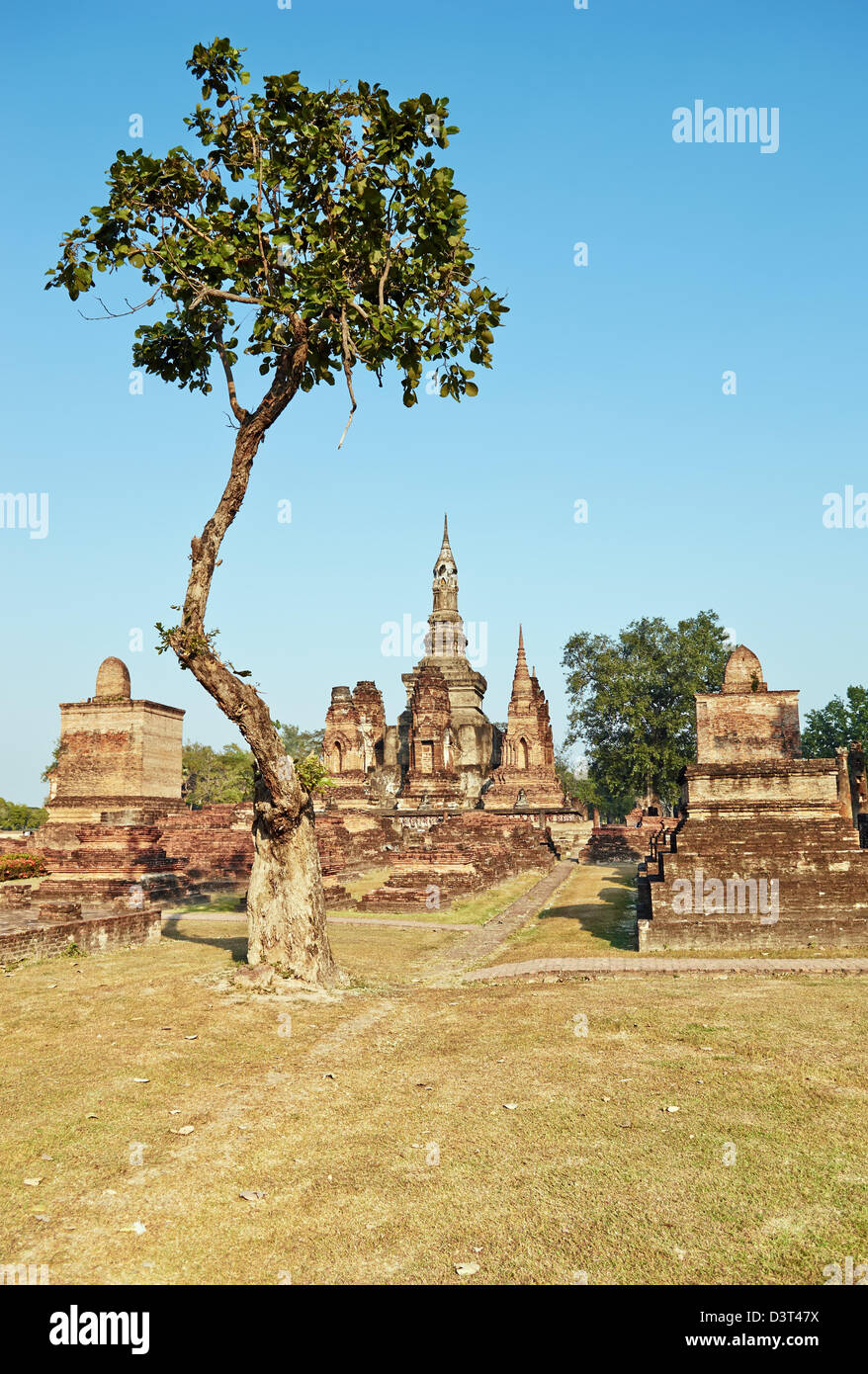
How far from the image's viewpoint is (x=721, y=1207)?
466cm

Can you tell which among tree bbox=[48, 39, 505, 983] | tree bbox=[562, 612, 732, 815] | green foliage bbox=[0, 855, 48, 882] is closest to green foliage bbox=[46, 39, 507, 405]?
tree bbox=[48, 39, 505, 983]

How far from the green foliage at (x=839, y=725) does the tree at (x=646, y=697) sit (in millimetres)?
25075

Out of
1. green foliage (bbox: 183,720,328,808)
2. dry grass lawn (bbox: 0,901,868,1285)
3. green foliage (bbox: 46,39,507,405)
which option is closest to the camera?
dry grass lawn (bbox: 0,901,868,1285)

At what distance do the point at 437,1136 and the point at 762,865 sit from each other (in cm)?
852

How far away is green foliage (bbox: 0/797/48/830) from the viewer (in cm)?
4909

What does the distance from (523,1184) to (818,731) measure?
72223mm

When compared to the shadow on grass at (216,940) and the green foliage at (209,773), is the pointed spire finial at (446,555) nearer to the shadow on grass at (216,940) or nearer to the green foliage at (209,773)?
the green foliage at (209,773)

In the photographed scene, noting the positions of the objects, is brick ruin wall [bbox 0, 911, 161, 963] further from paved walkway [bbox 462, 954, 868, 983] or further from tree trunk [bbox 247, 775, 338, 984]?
paved walkway [bbox 462, 954, 868, 983]

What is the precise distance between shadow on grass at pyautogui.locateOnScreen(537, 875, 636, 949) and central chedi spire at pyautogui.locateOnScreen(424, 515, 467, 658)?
2979cm

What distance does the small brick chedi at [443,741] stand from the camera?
39.3 metres

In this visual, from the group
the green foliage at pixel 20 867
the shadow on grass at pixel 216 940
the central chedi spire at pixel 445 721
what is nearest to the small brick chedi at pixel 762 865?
the shadow on grass at pixel 216 940

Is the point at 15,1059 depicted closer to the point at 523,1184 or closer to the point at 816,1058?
the point at 523,1184

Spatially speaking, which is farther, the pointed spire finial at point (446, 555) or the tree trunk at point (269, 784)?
the pointed spire finial at point (446, 555)
